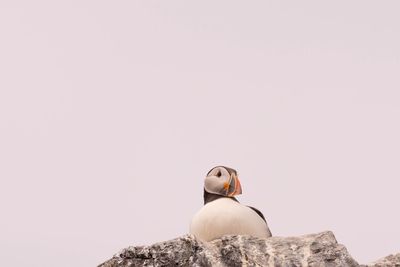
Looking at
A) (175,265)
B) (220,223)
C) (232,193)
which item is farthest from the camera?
(232,193)

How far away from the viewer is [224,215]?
12867 mm

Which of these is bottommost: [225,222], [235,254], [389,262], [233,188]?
[235,254]

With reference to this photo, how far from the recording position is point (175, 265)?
1080cm

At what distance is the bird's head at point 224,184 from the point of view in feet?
45.3

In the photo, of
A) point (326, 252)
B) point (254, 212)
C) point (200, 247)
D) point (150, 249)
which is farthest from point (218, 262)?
point (254, 212)

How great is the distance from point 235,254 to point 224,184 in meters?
2.97

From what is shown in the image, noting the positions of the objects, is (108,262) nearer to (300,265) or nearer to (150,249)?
(150,249)

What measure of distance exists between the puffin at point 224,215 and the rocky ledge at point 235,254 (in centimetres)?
125

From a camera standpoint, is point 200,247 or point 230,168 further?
point 230,168

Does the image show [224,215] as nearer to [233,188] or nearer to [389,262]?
[233,188]

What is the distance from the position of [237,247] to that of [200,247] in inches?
25.8

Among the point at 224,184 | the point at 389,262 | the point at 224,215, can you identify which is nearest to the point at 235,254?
the point at 224,215

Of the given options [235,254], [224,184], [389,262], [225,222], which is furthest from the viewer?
[224,184]

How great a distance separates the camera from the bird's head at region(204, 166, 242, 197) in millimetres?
13805
